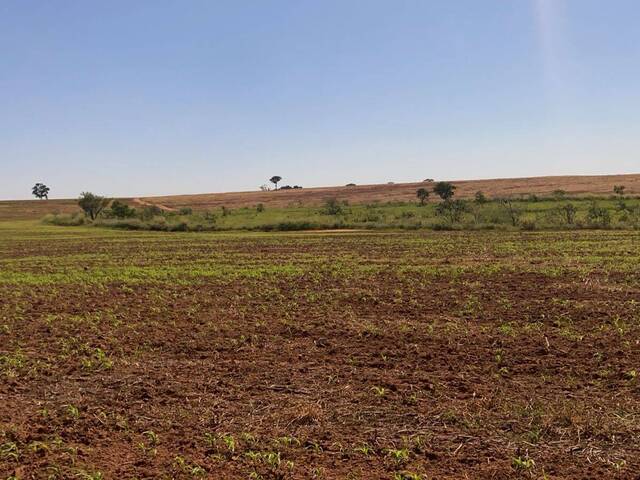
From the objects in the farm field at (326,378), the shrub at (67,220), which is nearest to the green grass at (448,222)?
the shrub at (67,220)

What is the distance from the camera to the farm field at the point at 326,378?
5.22 metres

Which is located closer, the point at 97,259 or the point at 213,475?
the point at 213,475

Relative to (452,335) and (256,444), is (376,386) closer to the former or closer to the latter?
(256,444)

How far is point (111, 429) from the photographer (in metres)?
5.97

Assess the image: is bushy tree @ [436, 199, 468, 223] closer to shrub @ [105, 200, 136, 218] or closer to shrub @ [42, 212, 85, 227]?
shrub @ [105, 200, 136, 218]

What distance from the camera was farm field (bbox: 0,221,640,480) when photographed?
5.22 meters

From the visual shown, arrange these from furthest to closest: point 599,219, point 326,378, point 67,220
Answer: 1. point 67,220
2. point 599,219
3. point 326,378

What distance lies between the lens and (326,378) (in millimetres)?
7496

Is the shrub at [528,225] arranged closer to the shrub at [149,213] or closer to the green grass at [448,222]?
the green grass at [448,222]

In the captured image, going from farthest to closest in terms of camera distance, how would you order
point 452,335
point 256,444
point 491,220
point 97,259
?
point 491,220
point 97,259
point 452,335
point 256,444

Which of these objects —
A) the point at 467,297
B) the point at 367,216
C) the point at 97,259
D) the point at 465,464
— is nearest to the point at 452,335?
the point at 467,297

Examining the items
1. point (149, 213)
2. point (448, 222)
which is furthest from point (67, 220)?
point (448, 222)

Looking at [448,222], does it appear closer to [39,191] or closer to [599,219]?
[599,219]

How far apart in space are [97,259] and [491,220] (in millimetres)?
26848
